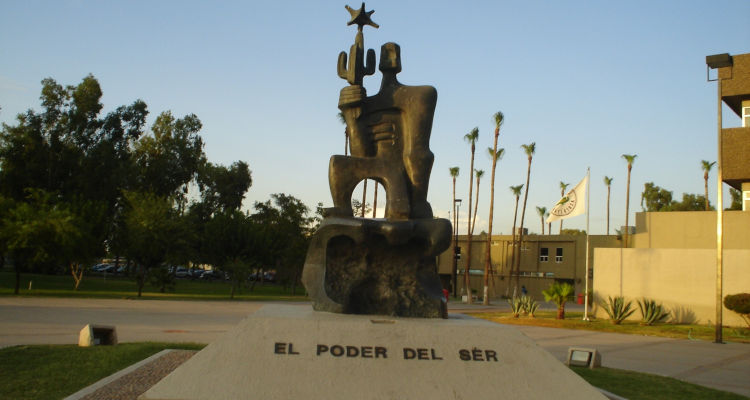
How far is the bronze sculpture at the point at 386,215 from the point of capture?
794 cm

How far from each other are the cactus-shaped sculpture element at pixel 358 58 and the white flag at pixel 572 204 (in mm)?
16485

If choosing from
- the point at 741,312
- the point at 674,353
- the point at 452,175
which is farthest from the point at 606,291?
the point at 452,175

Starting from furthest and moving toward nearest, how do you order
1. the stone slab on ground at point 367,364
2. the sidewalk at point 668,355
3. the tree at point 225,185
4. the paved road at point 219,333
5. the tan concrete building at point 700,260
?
the tree at point 225,185 → the tan concrete building at point 700,260 → the paved road at point 219,333 → the sidewalk at point 668,355 → the stone slab on ground at point 367,364

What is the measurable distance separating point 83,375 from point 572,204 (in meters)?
19.4

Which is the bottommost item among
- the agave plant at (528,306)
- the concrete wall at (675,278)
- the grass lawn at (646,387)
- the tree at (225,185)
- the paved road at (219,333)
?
the paved road at (219,333)

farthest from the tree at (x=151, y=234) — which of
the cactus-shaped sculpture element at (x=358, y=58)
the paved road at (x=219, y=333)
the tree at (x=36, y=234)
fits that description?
the cactus-shaped sculpture element at (x=358, y=58)

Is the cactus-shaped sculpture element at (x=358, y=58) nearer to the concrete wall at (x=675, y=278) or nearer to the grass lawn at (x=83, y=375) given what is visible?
the grass lawn at (x=83, y=375)

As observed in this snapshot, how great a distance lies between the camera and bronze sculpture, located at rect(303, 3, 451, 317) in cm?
794

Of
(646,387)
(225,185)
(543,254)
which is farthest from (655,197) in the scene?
(646,387)

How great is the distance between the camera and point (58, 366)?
31.1 ft

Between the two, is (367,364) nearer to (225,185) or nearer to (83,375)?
(83,375)

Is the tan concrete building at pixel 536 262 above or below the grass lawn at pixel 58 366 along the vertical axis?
above

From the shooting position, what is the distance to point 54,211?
91.8ft

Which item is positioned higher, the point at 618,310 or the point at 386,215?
the point at 386,215
